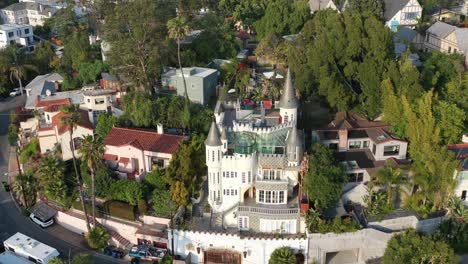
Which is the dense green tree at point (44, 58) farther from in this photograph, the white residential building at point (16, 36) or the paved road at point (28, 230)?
the paved road at point (28, 230)

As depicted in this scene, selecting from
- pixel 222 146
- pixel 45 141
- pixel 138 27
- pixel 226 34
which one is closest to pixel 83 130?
pixel 45 141

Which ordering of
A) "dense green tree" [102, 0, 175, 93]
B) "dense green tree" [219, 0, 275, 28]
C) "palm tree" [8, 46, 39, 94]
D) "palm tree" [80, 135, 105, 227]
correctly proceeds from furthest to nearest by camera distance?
"dense green tree" [219, 0, 275, 28] < "palm tree" [8, 46, 39, 94] < "dense green tree" [102, 0, 175, 93] < "palm tree" [80, 135, 105, 227]

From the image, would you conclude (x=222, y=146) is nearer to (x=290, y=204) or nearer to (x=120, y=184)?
(x=290, y=204)

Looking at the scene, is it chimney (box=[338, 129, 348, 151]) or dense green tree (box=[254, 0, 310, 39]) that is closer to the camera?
chimney (box=[338, 129, 348, 151])

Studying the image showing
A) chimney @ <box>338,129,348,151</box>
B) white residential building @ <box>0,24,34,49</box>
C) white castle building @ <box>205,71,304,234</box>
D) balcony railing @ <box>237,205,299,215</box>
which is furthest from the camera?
white residential building @ <box>0,24,34,49</box>

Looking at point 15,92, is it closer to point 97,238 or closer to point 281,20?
point 281,20

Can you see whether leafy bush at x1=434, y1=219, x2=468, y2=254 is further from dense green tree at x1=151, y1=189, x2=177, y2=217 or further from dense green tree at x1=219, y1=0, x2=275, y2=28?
dense green tree at x1=219, y1=0, x2=275, y2=28

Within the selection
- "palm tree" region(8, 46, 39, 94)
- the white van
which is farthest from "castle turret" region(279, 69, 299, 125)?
"palm tree" region(8, 46, 39, 94)

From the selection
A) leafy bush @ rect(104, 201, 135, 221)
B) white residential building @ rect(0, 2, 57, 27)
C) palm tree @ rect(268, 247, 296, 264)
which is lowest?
palm tree @ rect(268, 247, 296, 264)

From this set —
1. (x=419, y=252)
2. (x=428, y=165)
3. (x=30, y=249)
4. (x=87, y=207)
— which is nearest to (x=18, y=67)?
(x=87, y=207)
